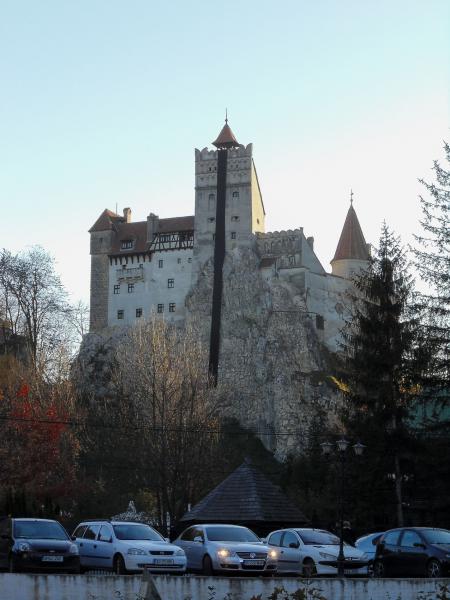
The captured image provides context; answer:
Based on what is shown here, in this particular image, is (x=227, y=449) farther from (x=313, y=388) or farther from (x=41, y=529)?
(x=41, y=529)

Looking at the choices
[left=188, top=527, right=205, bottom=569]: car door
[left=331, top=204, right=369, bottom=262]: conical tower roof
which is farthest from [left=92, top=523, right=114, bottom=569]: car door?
[left=331, top=204, right=369, bottom=262]: conical tower roof

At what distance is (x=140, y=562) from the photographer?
23484 mm

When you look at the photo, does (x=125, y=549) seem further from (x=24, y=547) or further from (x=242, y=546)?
(x=242, y=546)

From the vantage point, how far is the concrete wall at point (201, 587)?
1784 centimetres

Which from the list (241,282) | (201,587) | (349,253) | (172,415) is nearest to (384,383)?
(172,415)

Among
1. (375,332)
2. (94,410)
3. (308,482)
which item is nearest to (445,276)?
(375,332)

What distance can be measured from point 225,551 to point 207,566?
2.43 feet

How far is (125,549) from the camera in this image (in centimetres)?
2380

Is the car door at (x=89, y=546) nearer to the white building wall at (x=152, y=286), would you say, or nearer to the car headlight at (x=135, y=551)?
the car headlight at (x=135, y=551)

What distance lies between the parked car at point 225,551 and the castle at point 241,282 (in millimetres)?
65420

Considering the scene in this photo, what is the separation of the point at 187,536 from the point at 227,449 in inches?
1681

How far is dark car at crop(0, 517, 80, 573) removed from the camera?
75.5ft

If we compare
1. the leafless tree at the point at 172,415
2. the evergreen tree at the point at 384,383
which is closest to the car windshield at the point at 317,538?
the evergreen tree at the point at 384,383

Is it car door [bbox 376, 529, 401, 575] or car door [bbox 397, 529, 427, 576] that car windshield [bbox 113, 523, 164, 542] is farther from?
car door [bbox 397, 529, 427, 576]
